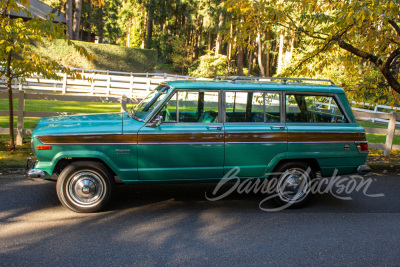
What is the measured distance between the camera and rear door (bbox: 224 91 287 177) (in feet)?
18.5

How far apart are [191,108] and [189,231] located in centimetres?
183

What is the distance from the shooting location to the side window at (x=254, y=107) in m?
5.80

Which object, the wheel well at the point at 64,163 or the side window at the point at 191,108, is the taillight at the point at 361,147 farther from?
the wheel well at the point at 64,163

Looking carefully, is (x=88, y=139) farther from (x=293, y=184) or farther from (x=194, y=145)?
(x=293, y=184)

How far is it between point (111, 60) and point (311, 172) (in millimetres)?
36964

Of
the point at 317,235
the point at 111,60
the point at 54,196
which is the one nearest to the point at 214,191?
the point at 317,235

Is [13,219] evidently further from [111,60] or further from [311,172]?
[111,60]

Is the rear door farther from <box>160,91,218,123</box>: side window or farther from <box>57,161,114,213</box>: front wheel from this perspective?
<box>57,161,114,213</box>: front wheel

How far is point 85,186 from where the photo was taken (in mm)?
A: 5324

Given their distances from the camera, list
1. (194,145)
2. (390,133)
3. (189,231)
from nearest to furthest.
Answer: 1. (189,231)
2. (194,145)
3. (390,133)

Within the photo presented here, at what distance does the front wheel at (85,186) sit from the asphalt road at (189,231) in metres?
0.15

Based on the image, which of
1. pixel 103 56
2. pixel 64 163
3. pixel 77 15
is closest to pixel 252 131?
pixel 64 163

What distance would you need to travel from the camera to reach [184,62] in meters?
49.7

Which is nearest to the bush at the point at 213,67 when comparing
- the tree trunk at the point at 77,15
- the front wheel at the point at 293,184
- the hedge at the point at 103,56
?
the hedge at the point at 103,56
